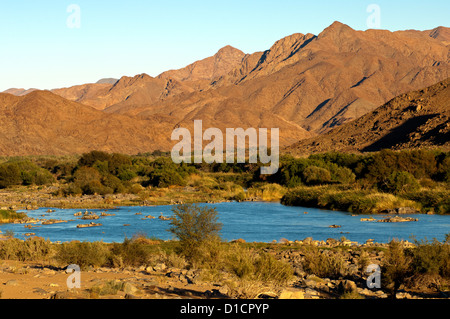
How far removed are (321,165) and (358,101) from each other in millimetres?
148184

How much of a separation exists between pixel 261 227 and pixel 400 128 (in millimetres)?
70699

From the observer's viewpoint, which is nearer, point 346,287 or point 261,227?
point 346,287

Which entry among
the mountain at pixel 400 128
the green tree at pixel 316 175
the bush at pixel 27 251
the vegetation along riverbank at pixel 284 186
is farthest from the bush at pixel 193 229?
the mountain at pixel 400 128

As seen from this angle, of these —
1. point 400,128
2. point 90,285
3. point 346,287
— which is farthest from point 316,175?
point 400,128

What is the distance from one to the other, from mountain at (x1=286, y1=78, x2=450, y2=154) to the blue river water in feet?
164

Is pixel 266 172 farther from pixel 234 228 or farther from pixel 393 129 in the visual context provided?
pixel 393 129

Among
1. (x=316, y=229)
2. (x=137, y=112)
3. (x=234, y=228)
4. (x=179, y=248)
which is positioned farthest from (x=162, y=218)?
(x=137, y=112)

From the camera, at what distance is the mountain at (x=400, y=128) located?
84.5 meters

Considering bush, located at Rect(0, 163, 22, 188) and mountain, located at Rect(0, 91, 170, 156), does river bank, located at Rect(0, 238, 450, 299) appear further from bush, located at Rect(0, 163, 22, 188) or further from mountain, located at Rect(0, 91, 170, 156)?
mountain, located at Rect(0, 91, 170, 156)

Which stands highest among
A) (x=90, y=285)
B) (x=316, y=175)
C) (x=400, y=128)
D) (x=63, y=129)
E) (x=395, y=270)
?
(x=63, y=129)

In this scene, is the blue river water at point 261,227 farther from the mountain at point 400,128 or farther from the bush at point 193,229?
the mountain at point 400,128

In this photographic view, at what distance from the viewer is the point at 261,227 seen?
30.0 meters

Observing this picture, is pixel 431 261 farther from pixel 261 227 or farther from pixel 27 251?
pixel 261 227

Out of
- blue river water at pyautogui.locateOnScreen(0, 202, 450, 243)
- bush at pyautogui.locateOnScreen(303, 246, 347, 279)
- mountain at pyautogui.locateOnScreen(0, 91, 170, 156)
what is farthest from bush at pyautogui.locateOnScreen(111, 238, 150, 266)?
mountain at pyautogui.locateOnScreen(0, 91, 170, 156)
